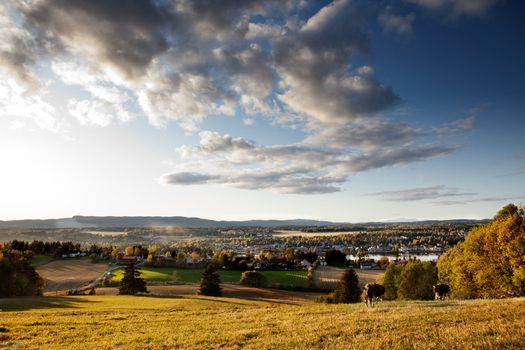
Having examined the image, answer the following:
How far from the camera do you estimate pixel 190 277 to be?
131375mm

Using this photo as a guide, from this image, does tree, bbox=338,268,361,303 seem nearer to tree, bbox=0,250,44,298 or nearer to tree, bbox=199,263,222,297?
tree, bbox=199,263,222,297

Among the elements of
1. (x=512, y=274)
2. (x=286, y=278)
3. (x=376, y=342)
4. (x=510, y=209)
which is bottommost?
(x=286, y=278)

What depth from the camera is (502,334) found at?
14766 mm

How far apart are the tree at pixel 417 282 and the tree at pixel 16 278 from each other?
86.0 meters

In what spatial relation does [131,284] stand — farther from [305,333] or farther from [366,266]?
[366,266]

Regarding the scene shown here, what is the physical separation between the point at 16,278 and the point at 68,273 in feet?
190

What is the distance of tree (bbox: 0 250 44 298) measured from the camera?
7794 centimetres

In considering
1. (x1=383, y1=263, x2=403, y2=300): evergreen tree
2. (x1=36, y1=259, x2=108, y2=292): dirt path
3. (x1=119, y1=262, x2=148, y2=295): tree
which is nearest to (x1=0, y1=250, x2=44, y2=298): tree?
(x1=36, y1=259, x2=108, y2=292): dirt path

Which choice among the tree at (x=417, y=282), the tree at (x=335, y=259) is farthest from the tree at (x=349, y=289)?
the tree at (x=335, y=259)

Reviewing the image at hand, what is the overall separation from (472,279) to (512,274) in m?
8.86

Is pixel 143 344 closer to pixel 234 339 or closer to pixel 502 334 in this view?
pixel 234 339

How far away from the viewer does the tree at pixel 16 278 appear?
77.9 meters

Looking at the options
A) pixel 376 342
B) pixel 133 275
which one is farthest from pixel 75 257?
pixel 376 342

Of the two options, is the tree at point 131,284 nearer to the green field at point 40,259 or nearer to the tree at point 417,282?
the tree at point 417,282
